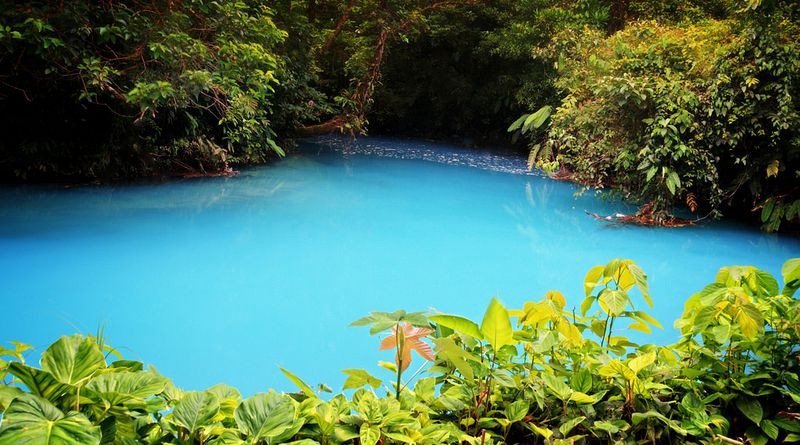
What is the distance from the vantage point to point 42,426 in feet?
2.03

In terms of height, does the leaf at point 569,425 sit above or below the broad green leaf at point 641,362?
below

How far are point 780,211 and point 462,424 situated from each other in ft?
18.7

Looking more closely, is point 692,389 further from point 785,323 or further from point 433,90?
point 433,90

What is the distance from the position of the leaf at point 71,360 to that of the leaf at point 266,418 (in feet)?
0.63

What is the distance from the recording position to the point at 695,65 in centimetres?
553

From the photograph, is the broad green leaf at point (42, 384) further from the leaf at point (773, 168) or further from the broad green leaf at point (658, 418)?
the leaf at point (773, 168)

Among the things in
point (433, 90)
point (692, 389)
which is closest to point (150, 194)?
point (692, 389)

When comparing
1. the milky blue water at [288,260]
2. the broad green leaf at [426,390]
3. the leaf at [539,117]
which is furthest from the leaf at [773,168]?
the broad green leaf at [426,390]

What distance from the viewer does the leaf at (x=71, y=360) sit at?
2.29 ft

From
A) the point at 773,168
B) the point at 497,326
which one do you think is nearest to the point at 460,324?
the point at 497,326

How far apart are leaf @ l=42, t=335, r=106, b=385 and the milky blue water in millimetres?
1695

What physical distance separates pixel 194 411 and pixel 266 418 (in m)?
0.10

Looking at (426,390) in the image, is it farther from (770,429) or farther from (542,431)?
(770,429)

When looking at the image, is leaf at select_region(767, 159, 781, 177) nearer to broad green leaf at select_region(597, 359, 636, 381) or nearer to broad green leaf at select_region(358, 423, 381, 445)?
broad green leaf at select_region(597, 359, 636, 381)
